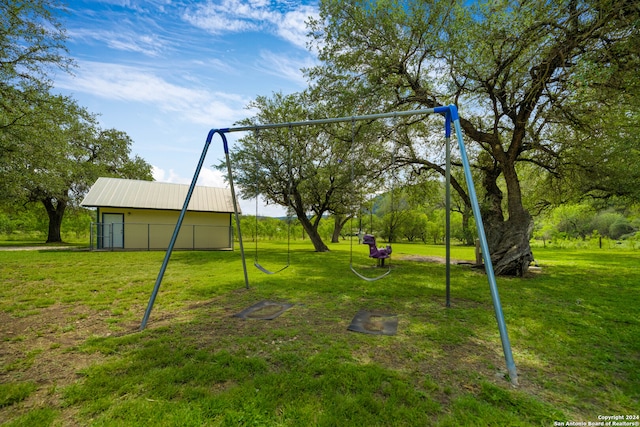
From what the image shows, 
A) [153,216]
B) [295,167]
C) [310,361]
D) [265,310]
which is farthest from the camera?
[153,216]

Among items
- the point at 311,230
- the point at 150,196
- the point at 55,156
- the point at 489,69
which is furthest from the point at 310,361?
the point at 150,196

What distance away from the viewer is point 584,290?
650cm

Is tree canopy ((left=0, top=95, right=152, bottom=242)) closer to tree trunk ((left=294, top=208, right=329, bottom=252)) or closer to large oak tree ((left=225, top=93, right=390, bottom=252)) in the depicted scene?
large oak tree ((left=225, top=93, right=390, bottom=252))

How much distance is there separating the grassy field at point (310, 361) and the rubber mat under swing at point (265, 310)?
168 millimetres

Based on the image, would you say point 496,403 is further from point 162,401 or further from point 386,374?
point 162,401

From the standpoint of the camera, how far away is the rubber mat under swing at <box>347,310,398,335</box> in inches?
150

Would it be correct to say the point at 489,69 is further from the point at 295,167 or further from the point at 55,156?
the point at 55,156

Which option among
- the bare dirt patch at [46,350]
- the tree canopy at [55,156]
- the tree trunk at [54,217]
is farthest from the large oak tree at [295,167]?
the tree trunk at [54,217]

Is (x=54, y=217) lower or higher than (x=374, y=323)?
higher

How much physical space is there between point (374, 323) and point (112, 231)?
1781 cm

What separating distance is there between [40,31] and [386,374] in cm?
1497

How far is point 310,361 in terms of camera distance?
2914mm

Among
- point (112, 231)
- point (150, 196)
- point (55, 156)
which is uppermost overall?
point (55, 156)

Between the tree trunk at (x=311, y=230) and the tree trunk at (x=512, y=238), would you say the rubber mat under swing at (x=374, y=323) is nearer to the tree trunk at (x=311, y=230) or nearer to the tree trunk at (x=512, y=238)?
the tree trunk at (x=512, y=238)
